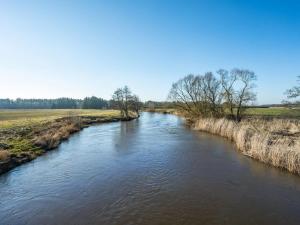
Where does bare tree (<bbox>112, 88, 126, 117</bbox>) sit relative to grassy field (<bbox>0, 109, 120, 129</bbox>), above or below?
above

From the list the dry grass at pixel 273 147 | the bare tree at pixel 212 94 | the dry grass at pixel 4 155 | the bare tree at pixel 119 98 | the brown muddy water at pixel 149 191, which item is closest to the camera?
the brown muddy water at pixel 149 191

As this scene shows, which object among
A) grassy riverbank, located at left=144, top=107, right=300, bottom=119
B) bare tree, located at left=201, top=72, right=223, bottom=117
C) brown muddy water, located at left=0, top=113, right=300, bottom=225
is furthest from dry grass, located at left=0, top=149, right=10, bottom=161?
bare tree, located at left=201, top=72, right=223, bottom=117

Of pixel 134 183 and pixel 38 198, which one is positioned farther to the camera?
pixel 134 183

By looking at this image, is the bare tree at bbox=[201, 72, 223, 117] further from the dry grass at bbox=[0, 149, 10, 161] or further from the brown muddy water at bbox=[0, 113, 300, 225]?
the dry grass at bbox=[0, 149, 10, 161]

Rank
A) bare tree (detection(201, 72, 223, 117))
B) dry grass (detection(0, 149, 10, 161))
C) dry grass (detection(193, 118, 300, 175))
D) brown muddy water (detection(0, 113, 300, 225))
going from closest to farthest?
1. brown muddy water (detection(0, 113, 300, 225))
2. dry grass (detection(193, 118, 300, 175))
3. dry grass (detection(0, 149, 10, 161))
4. bare tree (detection(201, 72, 223, 117))

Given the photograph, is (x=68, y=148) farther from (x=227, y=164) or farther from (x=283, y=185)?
(x=283, y=185)

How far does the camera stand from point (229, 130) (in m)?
24.8

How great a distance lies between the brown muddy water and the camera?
8008mm

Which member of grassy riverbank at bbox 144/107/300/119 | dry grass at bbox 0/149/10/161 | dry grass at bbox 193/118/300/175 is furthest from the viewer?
grassy riverbank at bbox 144/107/300/119

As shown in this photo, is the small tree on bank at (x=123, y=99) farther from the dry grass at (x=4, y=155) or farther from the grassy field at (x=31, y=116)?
the dry grass at (x=4, y=155)

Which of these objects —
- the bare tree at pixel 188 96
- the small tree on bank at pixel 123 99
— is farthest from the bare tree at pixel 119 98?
the bare tree at pixel 188 96

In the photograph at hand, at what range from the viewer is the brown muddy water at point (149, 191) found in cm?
801

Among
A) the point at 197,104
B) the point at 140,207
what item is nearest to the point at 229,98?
the point at 197,104

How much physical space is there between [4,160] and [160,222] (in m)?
11.8
